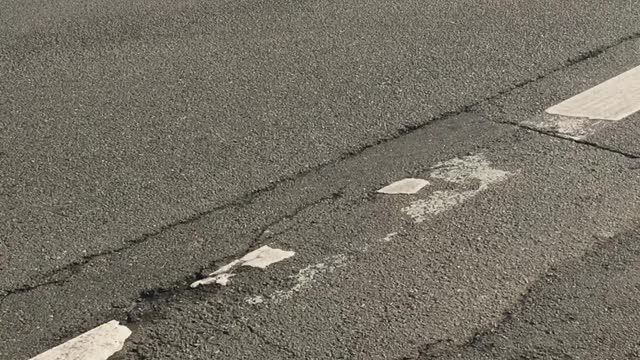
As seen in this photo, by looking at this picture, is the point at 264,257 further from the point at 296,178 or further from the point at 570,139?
the point at 570,139

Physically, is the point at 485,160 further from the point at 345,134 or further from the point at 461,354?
the point at 461,354

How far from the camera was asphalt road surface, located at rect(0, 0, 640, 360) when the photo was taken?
3779 millimetres

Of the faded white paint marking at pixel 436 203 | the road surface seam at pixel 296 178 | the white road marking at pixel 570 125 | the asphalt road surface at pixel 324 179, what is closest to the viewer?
the asphalt road surface at pixel 324 179

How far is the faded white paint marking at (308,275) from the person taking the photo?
392 centimetres

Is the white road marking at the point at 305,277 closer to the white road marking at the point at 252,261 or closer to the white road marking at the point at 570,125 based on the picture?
the white road marking at the point at 252,261

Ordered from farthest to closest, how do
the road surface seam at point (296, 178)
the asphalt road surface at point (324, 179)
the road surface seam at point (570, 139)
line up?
the road surface seam at point (570, 139) < the road surface seam at point (296, 178) < the asphalt road surface at point (324, 179)

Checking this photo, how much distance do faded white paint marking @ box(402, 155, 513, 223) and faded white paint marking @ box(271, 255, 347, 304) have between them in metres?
0.45

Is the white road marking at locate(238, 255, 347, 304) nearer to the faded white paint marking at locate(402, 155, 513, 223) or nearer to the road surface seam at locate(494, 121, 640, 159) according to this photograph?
the faded white paint marking at locate(402, 155, 513, 223)

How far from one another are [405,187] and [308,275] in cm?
83

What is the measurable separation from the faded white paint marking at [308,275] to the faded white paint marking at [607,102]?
5.88 feet

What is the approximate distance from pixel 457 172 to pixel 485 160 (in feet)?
0.62

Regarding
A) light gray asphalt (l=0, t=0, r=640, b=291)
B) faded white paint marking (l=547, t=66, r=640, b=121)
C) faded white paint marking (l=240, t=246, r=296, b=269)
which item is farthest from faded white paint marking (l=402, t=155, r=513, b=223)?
faded white paint marking (l=547, t=66, r=640, b=121)

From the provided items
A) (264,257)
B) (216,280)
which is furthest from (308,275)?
(216,280)

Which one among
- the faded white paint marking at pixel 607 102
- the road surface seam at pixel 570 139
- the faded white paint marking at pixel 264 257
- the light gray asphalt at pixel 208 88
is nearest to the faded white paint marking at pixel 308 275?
the faded white paint marking at pixel 264 257
